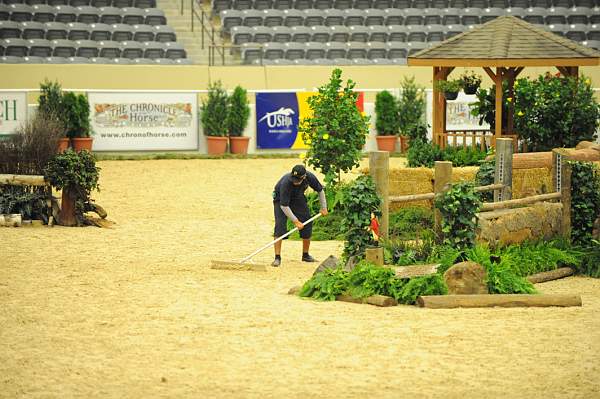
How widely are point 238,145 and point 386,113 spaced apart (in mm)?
4174

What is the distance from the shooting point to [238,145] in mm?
30219

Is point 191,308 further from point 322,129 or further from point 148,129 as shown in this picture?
point 148,129

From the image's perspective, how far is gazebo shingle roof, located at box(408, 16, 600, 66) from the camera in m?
20.7

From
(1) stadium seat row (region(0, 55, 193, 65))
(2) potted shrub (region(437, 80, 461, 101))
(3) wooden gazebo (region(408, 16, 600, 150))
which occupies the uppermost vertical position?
(1) stadium seat row (region(0, 55, 193, 65))

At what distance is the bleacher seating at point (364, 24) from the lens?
33.3 m

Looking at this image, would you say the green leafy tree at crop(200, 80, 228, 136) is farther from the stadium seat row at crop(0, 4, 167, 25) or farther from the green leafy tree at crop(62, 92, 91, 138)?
the stadium seat row at crop(0, 4, 167, 25)

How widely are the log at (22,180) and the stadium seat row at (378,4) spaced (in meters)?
18.1

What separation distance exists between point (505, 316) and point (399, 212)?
630 centimetres

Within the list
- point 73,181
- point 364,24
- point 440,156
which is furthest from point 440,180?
point 364,24

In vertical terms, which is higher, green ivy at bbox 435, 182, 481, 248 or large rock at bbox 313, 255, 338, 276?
green ivy at bbox 435, 182, 481, 248

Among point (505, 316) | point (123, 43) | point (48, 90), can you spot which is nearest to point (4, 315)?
point (505, 316)

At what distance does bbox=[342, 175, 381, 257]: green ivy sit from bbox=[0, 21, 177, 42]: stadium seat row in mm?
20367

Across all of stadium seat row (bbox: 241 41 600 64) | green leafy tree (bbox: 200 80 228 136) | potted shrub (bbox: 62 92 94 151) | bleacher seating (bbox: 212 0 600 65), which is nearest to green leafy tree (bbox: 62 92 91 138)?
potted shrub (bbox: 62 92 94 151)

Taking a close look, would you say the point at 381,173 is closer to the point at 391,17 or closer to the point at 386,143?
the point at 386,143
